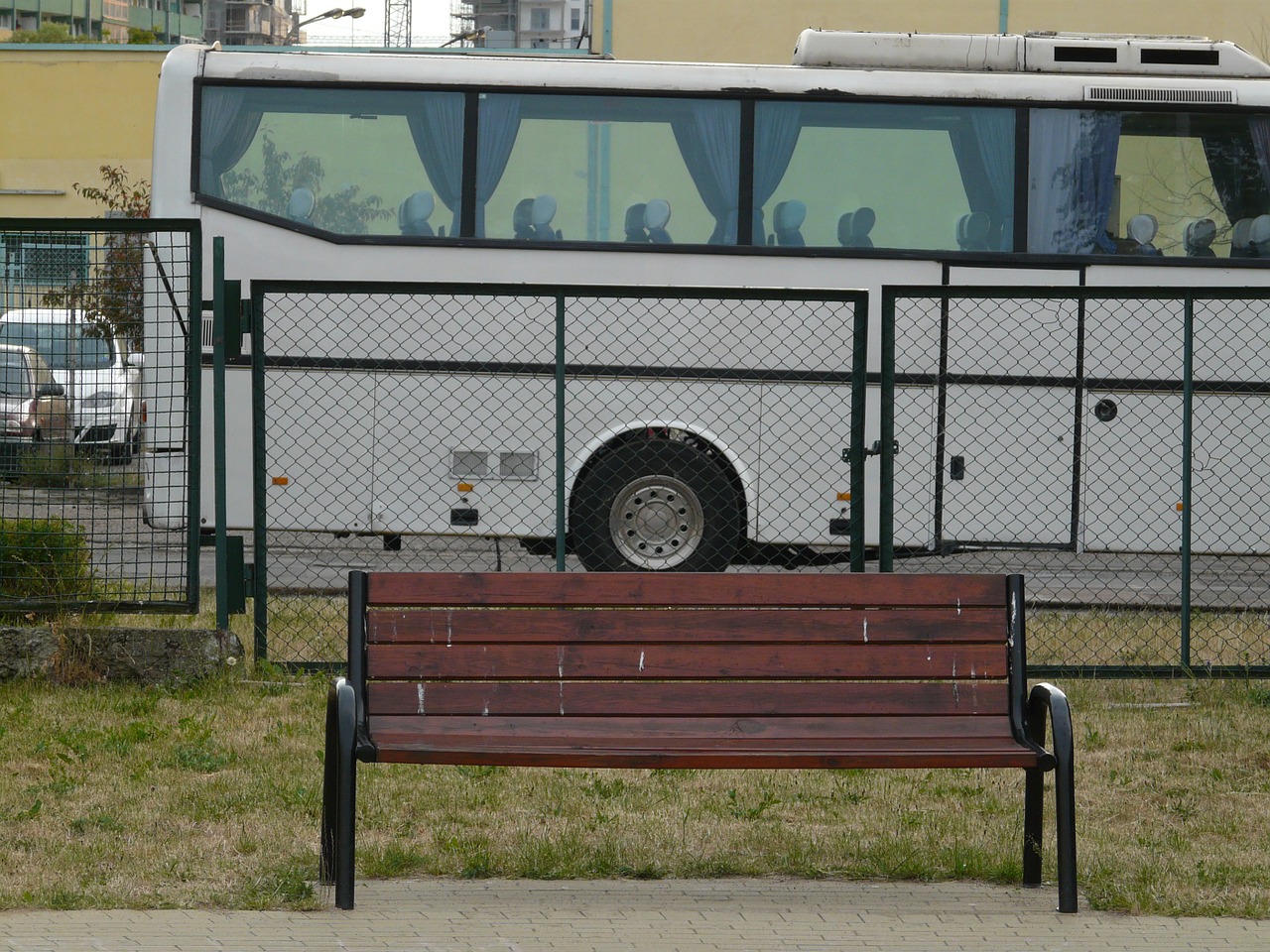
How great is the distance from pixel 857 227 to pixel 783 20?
16410mm

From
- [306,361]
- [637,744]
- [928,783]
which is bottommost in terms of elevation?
[928,783]

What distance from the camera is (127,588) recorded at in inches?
305

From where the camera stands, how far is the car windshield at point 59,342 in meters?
7.61

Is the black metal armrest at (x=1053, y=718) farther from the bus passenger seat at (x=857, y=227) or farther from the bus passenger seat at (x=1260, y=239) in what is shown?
the bus passenger seat at (x=1260, y=239)

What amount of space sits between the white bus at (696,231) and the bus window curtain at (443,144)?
15mm

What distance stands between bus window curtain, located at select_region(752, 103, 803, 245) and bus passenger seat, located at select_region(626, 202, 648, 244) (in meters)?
0.75

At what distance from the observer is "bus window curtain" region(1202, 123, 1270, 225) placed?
10867 mm

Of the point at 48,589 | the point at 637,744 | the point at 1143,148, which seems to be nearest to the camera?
the point at 637,744

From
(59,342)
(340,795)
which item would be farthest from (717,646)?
(59,342)

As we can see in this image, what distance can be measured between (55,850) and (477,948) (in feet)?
5.11

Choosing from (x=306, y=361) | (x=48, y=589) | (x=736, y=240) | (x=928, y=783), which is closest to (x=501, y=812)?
(x=928, y=783)

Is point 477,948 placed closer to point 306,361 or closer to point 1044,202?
point 306,361

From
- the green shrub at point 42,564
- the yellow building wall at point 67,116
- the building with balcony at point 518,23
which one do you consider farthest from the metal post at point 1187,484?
the yellow building wall at point 67,116

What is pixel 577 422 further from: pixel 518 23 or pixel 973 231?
pixel 518 23
